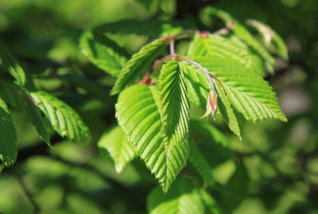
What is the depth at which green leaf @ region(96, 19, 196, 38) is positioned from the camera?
128 cm

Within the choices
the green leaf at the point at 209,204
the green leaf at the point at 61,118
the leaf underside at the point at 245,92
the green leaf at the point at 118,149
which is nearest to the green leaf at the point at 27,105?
the green leaf at the point at 61,118

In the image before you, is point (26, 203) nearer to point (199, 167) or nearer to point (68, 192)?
point (68, 192)

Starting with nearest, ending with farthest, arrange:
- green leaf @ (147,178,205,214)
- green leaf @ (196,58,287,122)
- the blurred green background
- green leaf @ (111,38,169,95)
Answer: green leaf @ (196,58,287,122) < green leaf @ (111,38,169,95) < green leaf @ (147,178,205,214) < the blurred green background

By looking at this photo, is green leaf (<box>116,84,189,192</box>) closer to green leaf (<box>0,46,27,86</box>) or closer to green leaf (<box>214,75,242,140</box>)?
green leaf (<box>214,75,242,140</box>)

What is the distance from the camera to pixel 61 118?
1016mm

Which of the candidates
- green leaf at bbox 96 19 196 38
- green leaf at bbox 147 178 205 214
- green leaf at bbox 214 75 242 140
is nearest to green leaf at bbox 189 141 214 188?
green leaf at bbox 147 178 205 214

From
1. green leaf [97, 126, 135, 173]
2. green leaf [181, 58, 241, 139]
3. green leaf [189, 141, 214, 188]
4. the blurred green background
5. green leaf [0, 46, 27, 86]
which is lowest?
the blurred green background

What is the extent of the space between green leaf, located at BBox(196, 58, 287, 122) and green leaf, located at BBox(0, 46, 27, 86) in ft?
1.55

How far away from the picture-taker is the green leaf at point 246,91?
0.91 metres

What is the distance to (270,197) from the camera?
2145 mm

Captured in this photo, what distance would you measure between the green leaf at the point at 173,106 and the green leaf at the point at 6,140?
14.0 inches

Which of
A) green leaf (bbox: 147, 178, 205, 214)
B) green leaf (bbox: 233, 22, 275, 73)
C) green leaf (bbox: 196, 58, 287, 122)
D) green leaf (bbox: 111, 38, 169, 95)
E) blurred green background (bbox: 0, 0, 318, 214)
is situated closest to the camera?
green leaf (bbox: 196, 58, 287, 122)

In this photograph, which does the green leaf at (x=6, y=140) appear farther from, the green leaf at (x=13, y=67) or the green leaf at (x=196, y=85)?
the green leaf at (x=196, y=85)

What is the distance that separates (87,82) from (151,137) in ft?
2.00
